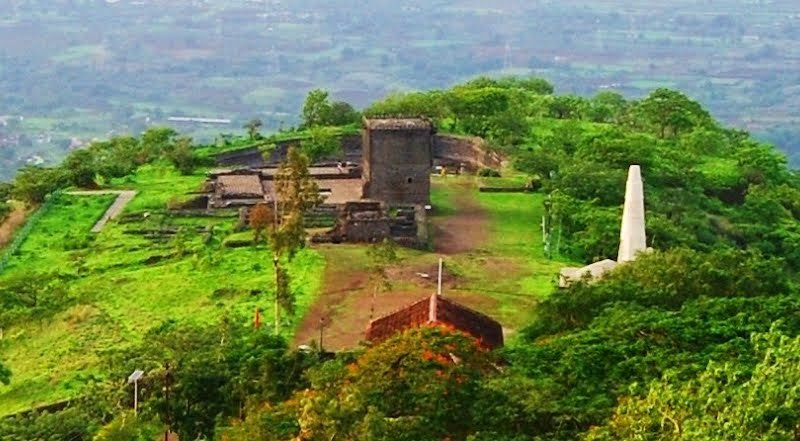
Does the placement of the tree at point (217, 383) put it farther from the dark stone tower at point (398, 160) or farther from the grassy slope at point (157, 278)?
the dark stone tower at point (398, 160)

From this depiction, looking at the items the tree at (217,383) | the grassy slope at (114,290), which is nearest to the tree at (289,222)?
the grassy slope at (114,290)

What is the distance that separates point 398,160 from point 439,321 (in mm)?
17772

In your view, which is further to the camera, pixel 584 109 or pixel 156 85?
pixel 156 85

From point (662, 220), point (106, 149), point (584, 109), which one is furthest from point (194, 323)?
point (584, 109)

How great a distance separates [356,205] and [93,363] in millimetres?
12000

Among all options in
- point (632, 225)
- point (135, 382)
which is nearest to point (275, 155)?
point (632, 225)

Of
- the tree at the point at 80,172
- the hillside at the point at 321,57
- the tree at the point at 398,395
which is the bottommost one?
the tree at the point at 398,395

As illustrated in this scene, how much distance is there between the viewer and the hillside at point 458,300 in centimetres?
1669

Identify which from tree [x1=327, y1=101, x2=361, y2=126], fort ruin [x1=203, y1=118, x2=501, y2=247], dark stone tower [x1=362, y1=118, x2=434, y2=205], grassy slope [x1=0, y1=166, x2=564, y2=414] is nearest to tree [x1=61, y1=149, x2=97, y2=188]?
grassy slope [x1=0, y1=166, x2=564, y2=414]

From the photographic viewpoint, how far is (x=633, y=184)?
29438 millimetres

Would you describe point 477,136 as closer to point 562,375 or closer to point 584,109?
point 584,109

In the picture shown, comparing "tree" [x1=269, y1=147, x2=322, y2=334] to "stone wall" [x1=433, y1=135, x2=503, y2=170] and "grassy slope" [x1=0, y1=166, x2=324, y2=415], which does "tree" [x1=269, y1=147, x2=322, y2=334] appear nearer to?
"grassy slope" [x1=0, y1=166, x2=324, y2=415]

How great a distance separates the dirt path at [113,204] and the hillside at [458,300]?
17.2 inches

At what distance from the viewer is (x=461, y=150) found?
172ft
